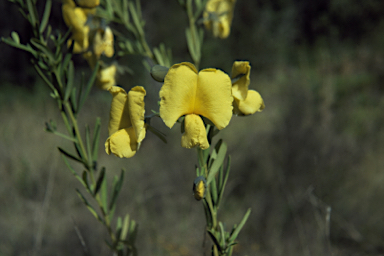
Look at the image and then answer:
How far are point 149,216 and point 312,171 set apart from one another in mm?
1520

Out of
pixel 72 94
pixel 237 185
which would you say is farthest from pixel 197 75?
pixel 237 185

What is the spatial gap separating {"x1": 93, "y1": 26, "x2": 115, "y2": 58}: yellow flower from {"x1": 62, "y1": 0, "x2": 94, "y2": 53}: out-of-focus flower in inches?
1.5

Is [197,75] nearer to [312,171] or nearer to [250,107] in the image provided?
[250,107]

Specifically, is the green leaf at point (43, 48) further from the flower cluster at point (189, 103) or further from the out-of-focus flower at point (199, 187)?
the out-of-focus flower at point (199, 187)

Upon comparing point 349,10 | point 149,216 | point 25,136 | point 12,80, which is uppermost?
point 349,10

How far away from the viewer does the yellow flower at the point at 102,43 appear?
123cm

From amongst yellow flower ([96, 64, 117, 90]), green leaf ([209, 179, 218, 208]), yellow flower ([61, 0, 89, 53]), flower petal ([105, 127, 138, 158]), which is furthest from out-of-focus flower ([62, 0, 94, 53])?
green leaf ([209, 179, 218, 208])

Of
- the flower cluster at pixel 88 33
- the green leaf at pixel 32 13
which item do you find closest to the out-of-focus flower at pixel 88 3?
the flower cluster at pixel 88 33

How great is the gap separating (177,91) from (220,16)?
1.07m

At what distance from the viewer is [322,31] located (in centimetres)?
359

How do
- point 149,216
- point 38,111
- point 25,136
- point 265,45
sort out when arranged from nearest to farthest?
point 149,216 < point 25,136 < point 38,111 < point 265,45

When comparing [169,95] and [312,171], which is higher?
[312,171]

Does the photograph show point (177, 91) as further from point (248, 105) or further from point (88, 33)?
point (88, 33)

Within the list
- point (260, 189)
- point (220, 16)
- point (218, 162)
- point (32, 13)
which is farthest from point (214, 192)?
point (260, 189)
